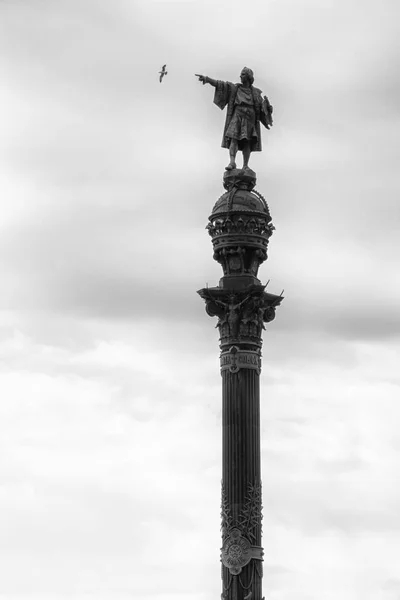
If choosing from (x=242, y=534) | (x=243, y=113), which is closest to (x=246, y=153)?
(x=243, y=113)

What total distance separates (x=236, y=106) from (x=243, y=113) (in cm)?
45

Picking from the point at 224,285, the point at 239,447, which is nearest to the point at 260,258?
the point at 224,285

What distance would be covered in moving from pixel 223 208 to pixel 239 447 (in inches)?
421

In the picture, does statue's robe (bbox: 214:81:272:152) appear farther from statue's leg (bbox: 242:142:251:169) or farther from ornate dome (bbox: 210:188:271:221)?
ornate dome (bbox: 210:188:271:221)

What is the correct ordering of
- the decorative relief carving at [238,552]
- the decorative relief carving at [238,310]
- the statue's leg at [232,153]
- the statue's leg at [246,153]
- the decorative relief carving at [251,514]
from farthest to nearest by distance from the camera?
the statue's leg at [246,153]
the statue's leg at [232,153]
the decorative relief carving at [238,310]
the decorative relief carving at [251,514]
the decorative relief carving at [238,552]

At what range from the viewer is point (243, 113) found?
349 feet

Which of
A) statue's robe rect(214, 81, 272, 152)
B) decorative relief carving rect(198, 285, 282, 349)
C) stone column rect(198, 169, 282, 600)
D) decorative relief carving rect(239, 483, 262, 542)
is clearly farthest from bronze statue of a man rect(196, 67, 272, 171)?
decorative relief carving rect(239, 483, 262, 542)

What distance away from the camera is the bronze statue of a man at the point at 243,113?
106188mm

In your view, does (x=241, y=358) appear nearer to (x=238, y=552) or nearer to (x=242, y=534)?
(x=242, y=534)

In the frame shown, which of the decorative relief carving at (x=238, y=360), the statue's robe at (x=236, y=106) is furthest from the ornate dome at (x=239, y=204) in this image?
the decorative relief carving at (x=238, y=360)

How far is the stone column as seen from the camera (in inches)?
3986

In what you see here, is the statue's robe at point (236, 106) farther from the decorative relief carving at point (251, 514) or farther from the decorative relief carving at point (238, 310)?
the decorative relief carving at point (251, 514)

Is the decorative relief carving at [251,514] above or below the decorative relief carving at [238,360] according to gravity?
below

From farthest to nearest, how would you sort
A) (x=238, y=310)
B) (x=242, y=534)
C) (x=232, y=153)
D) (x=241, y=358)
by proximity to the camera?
(x=232, y=153) < (x=238, y=310) < (x=241, y=358) < (x=242, y=534)
